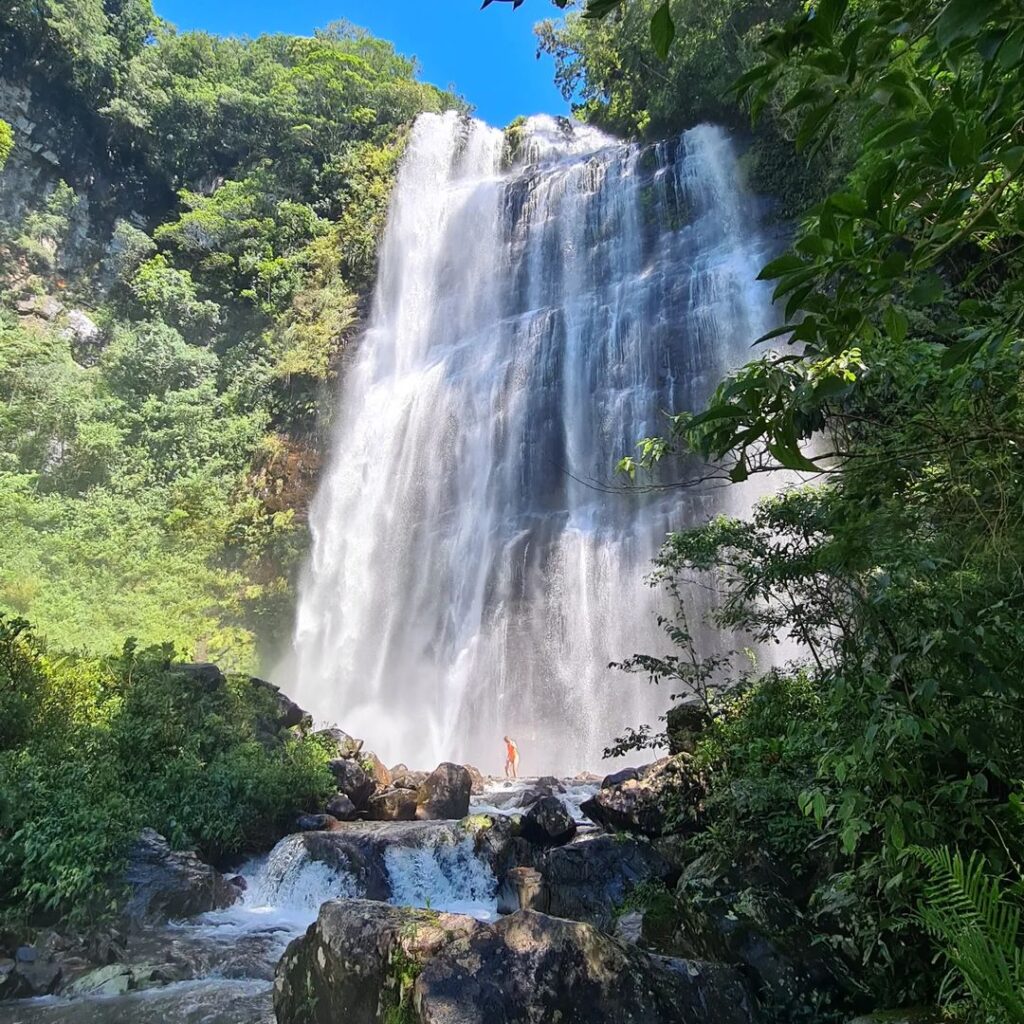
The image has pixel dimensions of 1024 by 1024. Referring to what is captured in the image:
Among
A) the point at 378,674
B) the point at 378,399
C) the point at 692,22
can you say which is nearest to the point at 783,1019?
the point at 378,674

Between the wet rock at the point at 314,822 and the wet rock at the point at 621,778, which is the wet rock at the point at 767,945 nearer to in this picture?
the wet rock at the point at 621,778

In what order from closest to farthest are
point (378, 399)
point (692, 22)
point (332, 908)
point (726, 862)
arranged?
point (332, 908) < point (726, 862) < point (692, 22) < point (378, 399)

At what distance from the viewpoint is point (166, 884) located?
21.4ft

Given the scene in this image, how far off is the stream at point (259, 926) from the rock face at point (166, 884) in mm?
139

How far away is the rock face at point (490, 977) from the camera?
9.42 ft

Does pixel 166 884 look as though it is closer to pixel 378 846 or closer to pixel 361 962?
pixel 378 846

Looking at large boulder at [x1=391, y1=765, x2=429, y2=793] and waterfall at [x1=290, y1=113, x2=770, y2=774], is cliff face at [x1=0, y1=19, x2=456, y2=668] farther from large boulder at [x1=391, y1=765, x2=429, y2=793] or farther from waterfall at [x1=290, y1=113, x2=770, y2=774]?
large boulder at [x1=391, y1=765, x2=429, y2=793]

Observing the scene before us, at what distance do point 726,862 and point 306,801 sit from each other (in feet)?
20.6

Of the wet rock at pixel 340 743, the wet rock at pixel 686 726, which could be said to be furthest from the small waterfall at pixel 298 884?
the wet rock at pixel 686 726

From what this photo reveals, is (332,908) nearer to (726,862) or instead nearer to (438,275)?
(726,862)

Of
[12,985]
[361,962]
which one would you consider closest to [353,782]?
[12,985]

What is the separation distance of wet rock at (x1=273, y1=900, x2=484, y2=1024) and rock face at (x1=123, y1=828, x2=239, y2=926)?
11.3 ft

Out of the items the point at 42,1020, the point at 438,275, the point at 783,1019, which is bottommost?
the point at 42,1020

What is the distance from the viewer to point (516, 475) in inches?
704
